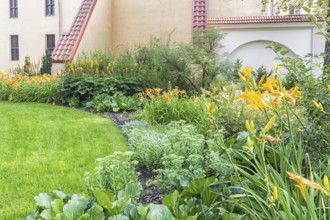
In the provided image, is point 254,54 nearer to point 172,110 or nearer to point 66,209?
point 172,110

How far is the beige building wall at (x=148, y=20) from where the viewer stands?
15070 mm

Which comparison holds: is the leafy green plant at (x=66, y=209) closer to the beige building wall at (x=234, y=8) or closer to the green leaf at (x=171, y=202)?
the green leaf at (x=171, y=202)

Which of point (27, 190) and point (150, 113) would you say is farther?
point (150, 113)

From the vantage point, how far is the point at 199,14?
1404cm

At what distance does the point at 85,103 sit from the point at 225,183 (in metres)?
7.42

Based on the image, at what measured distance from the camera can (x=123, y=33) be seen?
16609mm

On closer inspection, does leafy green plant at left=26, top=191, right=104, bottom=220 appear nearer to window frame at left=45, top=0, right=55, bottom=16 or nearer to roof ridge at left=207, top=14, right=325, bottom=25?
roof ridge at left=207, top=14, right=325, bottom=25

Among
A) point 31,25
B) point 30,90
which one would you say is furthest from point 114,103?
point 31,25

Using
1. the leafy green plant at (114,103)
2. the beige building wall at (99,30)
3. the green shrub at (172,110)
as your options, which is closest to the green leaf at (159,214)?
the green shrub at (172,110)

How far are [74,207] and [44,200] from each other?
28 cm

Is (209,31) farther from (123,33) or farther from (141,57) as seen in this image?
(123,33)

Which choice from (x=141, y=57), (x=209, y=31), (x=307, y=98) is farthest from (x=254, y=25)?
(x=307, y=98)

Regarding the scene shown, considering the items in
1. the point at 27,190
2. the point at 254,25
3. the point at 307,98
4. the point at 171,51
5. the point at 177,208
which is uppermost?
the point at 254,25

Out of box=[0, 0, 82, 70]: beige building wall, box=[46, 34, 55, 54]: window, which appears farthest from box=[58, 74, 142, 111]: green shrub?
box=[46, 34, 55, 54]: window
